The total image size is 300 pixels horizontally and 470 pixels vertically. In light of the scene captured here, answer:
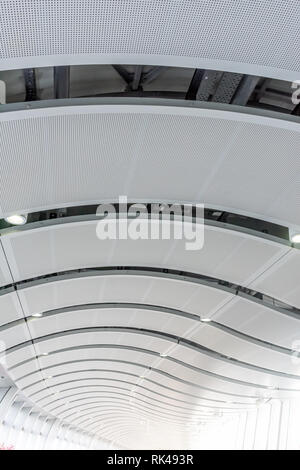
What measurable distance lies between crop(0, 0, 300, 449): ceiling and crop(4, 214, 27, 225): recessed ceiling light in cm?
39

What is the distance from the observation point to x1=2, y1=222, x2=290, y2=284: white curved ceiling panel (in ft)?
30.0

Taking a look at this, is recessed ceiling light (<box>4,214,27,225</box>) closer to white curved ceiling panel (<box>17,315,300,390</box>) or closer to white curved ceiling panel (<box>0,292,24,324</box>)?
white curved ceiling panel (<box>0,292,24,324</box>)

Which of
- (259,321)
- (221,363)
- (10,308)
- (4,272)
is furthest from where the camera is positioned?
(221,363)

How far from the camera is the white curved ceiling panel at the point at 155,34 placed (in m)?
4.30

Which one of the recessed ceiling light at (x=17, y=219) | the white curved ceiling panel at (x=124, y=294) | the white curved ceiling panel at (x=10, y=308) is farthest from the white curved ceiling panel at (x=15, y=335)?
the recessed ceiling light at (x=17, y=219)

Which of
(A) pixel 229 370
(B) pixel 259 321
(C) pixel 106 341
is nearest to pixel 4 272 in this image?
(B) pixel 259 321

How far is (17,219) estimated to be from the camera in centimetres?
823

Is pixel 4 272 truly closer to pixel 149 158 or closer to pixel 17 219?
pixel 17 219

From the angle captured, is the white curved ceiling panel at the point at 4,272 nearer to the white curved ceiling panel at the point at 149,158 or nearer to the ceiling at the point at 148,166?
the ceiling at the point at 148,166

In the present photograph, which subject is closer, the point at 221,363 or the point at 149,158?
the point at 149,158

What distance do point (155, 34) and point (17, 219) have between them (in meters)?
4.78

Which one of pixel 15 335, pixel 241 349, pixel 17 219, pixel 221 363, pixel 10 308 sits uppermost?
pixel 241 349

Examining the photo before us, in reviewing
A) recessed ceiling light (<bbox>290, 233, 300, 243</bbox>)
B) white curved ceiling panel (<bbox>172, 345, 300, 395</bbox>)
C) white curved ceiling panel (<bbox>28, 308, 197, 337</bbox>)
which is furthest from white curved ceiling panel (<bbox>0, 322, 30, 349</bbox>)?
recessed ceiling light (<bbox>290, 233, 300, 243</bbox>)

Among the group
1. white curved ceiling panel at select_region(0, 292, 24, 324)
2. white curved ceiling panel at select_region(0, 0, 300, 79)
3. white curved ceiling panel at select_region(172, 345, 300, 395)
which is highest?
white curved ceiling panel at select_region(172, 345, 300, 395)
